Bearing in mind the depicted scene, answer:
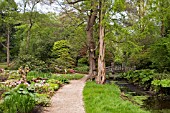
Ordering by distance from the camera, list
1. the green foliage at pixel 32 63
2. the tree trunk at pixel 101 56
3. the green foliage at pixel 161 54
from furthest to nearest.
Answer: the green foliage at pixel 32 63 → the green foliage at pixel 161 54 → the tree trunk at pixel 101 56

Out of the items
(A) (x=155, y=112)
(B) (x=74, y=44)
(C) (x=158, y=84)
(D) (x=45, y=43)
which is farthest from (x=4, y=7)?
(A) (x=155, y=112)

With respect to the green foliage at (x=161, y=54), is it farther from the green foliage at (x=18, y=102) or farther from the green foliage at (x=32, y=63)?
the green foliage at (x=18, y=102)

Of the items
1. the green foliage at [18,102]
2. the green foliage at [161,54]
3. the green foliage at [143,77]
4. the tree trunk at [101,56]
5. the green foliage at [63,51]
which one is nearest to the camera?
the green foliage at [18,102]

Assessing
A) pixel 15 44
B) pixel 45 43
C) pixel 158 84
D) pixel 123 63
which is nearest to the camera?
pixel 158 84

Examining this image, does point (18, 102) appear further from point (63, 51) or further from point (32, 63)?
point (63, 51)

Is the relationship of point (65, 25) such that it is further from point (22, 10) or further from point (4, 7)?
point (4, 7)

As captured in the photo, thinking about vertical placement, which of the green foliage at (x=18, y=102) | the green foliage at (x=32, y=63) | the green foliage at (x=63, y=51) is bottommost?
the green foliage at (x=18, y=102)

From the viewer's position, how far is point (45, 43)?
3328 cm

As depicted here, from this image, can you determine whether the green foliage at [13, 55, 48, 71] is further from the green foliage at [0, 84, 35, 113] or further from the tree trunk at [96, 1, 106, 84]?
the green foliage at [0, 84, 35, 113]

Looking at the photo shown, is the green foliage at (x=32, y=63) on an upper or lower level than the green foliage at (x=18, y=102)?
upper

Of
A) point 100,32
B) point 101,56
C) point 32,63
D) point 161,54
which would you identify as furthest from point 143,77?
point 32,63

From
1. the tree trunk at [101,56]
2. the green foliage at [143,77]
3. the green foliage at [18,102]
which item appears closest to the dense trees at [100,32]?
the tree trunk at [101,56]

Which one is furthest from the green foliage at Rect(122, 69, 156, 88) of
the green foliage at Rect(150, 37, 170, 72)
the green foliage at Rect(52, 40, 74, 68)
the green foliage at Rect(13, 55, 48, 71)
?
the green foliage at Rect(13, 55, 48, 71)

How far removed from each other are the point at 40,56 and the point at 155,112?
2227cm
